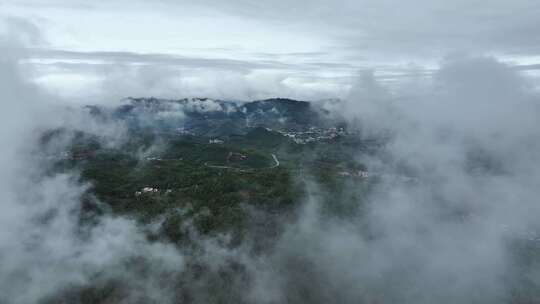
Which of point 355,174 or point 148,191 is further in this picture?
point 355,174

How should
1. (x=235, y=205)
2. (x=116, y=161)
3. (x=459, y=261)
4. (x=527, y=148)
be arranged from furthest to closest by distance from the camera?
(x=116, y=161) → (x=527, y=148) → (x=235, y=205) → (x=459, y=261)

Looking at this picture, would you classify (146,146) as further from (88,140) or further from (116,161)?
(116,161)

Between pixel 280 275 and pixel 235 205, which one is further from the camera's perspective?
pixel 235 205

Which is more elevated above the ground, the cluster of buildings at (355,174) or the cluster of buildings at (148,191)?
the cluster of buildings at (148,191)

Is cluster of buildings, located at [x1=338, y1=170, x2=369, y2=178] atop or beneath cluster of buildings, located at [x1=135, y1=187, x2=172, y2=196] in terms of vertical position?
beneath

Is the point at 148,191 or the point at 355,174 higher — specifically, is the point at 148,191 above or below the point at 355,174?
above

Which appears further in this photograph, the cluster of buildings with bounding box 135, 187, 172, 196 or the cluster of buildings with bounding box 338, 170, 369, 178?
the cluster of buildings with bounding box 338, 170, 369, 178

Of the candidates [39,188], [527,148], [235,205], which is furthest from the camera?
[527,148]

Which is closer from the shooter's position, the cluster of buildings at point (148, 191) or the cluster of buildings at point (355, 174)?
the cluster of buildings at point (148, 191)

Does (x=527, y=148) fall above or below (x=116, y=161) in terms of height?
above

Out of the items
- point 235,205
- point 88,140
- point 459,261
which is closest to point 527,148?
point 459,261
